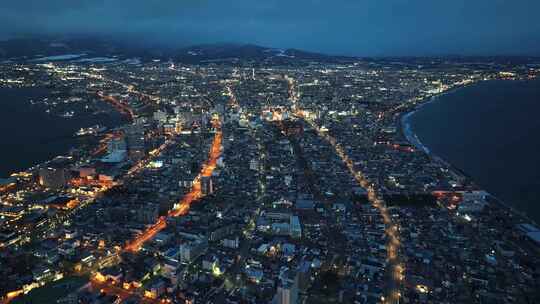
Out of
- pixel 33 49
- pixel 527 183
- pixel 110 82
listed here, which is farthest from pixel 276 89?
pixel 33 49

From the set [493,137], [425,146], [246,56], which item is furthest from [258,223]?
[246,56]

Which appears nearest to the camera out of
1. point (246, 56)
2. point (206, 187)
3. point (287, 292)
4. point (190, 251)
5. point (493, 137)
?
point (287, 292)

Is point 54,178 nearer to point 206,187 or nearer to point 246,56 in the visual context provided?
point 206,187

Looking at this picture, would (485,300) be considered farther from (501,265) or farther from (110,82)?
(110,82)

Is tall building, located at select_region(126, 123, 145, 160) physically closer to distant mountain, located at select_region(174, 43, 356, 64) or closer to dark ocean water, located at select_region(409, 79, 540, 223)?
dark ocean water, located at select_region(409, 79, 540, 223)

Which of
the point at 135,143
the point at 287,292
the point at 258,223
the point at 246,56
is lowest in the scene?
the point at 258,223
